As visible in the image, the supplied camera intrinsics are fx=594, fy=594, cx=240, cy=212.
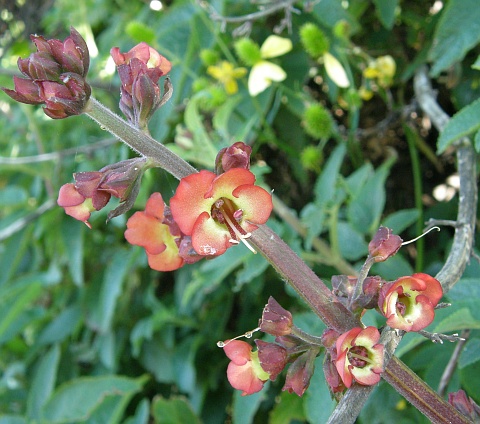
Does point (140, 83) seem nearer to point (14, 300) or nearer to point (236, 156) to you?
point (236, 156)

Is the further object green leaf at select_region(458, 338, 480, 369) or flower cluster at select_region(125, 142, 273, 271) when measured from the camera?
green leaf at select_region(458, 338, 480, 369)

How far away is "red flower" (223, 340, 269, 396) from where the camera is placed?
42 cm

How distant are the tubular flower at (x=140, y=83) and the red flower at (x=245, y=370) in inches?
6.9

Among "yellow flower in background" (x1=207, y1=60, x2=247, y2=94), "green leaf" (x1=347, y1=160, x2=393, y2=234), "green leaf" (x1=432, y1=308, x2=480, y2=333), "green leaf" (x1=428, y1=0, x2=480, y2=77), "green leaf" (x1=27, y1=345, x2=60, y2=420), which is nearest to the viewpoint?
"green leaf" (x1=432, y1=308, x2=480, y2=333)

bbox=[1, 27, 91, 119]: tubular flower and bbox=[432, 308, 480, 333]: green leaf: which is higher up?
Result: bbox=[1, 27, 91, 119]: tubular flower

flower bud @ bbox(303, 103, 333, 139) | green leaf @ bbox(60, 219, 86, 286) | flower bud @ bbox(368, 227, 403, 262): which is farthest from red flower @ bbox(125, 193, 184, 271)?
green leaf @ bbox(60, 219, 86, 286)

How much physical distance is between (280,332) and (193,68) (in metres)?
0.78

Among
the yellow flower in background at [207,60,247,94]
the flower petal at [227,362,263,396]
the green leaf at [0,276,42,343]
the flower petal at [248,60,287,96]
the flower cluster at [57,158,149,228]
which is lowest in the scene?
the green leaf at [0,276,42,343]

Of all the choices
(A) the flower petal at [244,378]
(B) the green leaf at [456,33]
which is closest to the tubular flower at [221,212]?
(A) the flower petal at [244,378]

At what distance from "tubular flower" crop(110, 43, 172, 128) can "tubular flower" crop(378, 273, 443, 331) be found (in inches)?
8.0

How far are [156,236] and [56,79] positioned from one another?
0.13 m

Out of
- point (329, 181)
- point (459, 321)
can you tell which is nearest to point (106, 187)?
point (459, 321)

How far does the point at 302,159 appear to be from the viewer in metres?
1.00

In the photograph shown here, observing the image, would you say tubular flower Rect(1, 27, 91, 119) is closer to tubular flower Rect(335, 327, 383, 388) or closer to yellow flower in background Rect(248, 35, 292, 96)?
tubular flower Rect(335, 327, 383, 388)
